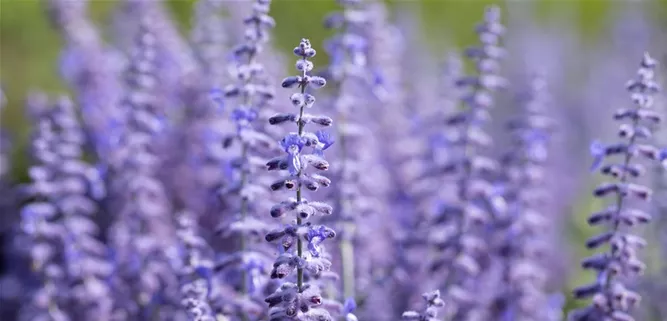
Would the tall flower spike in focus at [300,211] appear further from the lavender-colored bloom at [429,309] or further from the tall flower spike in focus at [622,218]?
the tall flower spike in focus at [622,218]

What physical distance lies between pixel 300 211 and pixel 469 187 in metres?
2.26

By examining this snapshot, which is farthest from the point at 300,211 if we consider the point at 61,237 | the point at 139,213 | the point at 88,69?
the point at 88,69

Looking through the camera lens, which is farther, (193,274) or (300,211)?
(193,274)

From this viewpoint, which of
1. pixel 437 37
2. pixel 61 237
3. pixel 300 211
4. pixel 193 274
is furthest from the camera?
pixel 437 37

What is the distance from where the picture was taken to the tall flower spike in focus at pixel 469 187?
17.1ft

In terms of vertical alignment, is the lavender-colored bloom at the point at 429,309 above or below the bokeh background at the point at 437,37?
below

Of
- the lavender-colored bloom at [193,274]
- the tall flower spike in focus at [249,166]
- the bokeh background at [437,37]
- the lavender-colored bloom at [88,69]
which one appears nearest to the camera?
the lavender-colored bloom at [193,274]

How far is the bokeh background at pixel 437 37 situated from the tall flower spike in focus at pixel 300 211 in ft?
17.2

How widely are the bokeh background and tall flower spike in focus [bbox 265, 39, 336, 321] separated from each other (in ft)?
17.2

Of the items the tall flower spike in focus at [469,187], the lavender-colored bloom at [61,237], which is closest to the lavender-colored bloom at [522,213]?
the tall flower spike in focus at [469,187]

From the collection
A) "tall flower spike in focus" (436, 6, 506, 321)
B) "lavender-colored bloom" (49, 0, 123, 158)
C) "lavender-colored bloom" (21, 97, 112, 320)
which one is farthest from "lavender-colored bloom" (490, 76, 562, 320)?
"lavender-colored bloom" (49, 0, 123, 158)

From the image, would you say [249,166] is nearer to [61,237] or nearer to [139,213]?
[139,213]

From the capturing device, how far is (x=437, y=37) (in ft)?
44.6

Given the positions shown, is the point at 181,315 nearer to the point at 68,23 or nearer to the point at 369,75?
the point at 369,75
